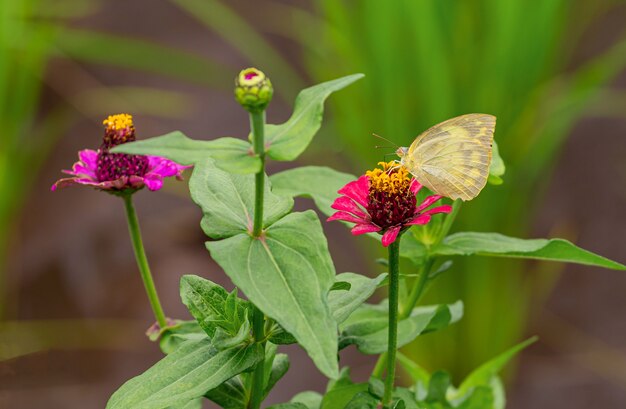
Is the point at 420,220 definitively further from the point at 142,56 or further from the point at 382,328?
the point at 142,56

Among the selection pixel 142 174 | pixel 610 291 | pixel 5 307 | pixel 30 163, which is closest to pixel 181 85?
pixel 30 163

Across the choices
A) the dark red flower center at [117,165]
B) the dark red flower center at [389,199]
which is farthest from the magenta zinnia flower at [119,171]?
the dark red flower center at [389,199]

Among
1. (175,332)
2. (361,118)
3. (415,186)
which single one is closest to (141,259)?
(175,332)

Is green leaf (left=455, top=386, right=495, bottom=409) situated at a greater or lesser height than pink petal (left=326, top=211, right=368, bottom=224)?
lesser

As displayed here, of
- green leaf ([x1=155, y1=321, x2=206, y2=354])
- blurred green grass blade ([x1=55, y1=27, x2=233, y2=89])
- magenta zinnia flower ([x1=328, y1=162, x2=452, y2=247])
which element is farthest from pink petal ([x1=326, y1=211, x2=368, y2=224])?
blurred green grass blade ([x1=55, y1=27, x2=233, y2=89])

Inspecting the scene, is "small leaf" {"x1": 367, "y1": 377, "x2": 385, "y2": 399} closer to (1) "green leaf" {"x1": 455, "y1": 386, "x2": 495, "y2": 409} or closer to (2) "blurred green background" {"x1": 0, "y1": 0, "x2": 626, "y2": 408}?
(1) "green leaf" {"x1": 455, "y1": 386, "x2": 495, "y2": 409}

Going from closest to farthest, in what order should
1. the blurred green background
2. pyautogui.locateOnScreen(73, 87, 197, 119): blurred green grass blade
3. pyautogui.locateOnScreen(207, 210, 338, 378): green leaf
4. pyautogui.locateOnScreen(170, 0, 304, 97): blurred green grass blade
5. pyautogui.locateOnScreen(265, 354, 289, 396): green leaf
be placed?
pyautogui.locateOnScreen(207, 210, 338, 378): green leaf, pyautogui.locateOnScreen(265, 354, 289, 396): green leaf, the blurred green background, pyautogui.locateOnScreen(170, 0, 304, 97): blurred green grass blade, pyautogui.locateOnScreen(73, 87, 197, 119): blurred green grass blade

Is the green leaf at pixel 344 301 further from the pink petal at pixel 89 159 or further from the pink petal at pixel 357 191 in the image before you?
the pink petal at pixel 89 159
